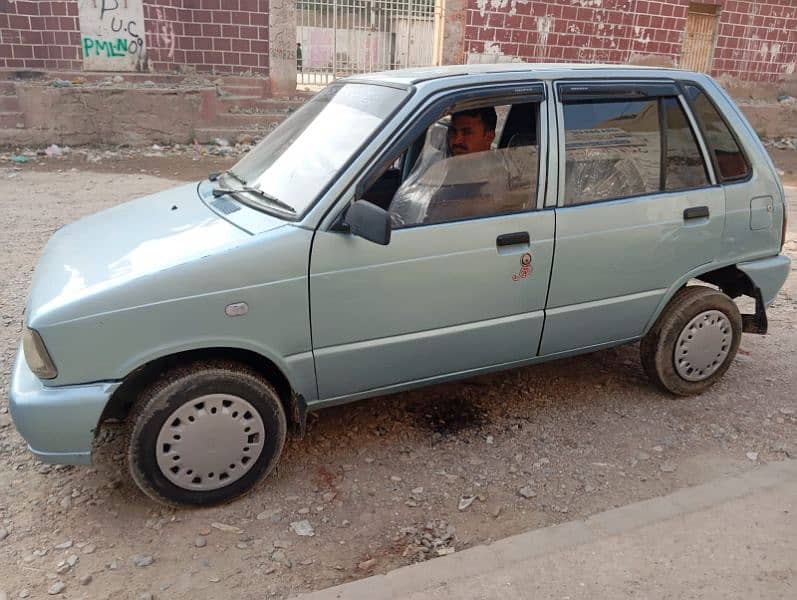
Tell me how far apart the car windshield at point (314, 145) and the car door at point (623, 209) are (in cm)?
95

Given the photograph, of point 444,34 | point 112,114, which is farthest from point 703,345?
point 444,34

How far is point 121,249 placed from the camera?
3.00 m

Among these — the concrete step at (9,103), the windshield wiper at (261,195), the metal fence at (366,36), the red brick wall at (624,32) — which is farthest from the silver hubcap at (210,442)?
the red brick wall at (624,32)

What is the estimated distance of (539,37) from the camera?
47.5 ft

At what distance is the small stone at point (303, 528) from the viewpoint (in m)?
2.92

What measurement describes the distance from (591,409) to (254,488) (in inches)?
77.8

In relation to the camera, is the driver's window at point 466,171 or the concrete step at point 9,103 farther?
the concrete step at point 9,103

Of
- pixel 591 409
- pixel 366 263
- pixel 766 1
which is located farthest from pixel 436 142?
pixel 766 1

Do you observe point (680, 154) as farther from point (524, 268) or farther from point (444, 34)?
point (444, 34)

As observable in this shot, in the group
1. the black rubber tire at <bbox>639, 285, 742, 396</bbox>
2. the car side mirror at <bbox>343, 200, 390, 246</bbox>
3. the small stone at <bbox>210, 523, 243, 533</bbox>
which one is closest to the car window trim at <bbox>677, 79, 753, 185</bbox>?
the black rubber tire at <bbox>639, 285, 742, 396</bbox>

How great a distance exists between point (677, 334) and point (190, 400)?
2.66 m

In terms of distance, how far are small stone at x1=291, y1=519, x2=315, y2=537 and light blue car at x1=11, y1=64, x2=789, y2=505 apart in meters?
0.29

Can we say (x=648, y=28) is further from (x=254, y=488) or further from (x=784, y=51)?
(x=254, y=488)

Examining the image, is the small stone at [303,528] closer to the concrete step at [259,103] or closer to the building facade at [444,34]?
the concrete step at [259,103]
